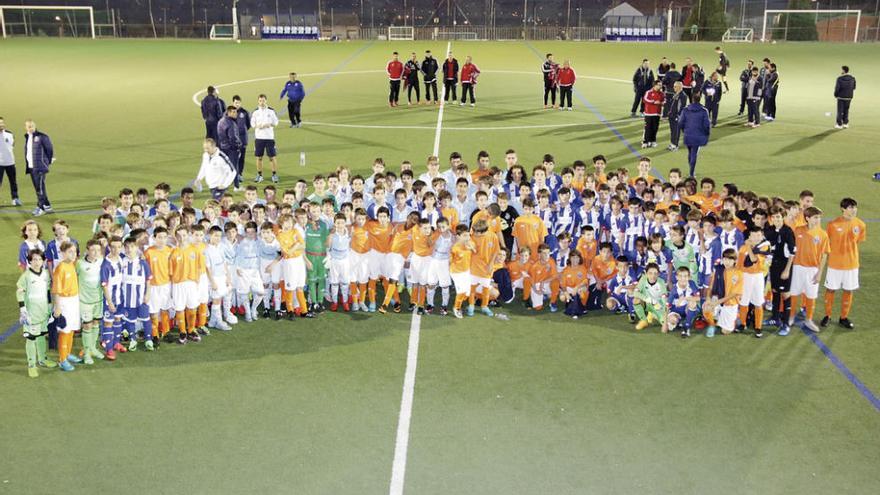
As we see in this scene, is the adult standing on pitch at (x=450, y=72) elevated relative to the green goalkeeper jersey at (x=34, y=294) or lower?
elevated

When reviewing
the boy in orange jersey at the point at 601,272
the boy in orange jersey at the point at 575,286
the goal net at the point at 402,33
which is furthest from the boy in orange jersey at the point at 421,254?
the goal net at the point at 402,33

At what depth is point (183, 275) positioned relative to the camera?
1051cm

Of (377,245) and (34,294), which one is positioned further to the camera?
(377,245)

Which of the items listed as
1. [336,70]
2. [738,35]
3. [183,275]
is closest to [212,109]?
[183,275]

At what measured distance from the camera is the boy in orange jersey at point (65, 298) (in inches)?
375

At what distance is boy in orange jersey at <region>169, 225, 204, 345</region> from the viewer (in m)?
10.5

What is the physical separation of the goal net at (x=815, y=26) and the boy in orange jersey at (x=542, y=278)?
181ft

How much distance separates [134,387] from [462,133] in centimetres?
1738

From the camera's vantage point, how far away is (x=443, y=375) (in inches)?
384

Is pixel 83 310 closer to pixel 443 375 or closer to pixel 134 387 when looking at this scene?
pixel 134 387

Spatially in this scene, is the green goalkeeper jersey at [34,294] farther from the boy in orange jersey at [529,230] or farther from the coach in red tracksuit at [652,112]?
the coach in red tracksuit at [652,112]

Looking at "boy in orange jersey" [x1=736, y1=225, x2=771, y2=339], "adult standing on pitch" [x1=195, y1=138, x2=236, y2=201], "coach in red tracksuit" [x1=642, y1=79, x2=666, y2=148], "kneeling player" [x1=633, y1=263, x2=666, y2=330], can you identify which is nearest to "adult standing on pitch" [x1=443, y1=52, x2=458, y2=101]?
"coach in red tracksuit" [x1=642, y1=79, x2=666, y2=148]

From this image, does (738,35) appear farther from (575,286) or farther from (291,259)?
(291,259)

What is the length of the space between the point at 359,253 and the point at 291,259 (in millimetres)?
1047
